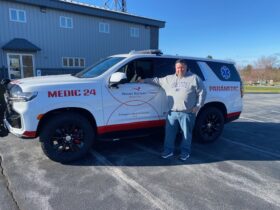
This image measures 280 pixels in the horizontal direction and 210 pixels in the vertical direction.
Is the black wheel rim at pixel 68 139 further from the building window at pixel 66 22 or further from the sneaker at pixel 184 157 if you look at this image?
the building window at pixel 66 22

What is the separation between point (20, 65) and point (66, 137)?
49.8 ft

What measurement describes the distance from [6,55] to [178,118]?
15869mm

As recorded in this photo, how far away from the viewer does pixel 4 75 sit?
16234mm

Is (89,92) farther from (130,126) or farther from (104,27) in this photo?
(104,27)

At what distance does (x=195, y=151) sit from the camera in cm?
507

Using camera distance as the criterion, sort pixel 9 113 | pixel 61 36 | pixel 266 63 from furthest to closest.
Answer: pixel 266 63 → pixel 61 36 → pixel 9 113

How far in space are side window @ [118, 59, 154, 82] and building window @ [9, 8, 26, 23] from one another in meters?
15.5

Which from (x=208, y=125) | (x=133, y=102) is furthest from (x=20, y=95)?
(x=208, y=125)

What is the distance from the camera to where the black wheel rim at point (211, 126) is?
548 centimetres

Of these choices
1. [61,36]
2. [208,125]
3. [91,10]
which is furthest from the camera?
[91,10]

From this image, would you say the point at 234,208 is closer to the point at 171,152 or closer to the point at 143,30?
the point at 171,152

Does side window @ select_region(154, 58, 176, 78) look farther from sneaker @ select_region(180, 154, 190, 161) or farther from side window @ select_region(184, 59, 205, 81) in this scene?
sneaker @ select_region(180, 154, 190, 161)

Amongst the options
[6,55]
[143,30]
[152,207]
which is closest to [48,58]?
[6,55]

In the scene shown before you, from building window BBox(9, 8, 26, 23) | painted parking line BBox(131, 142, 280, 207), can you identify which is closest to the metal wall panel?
building window BBox(9, 8, 26, 23)
